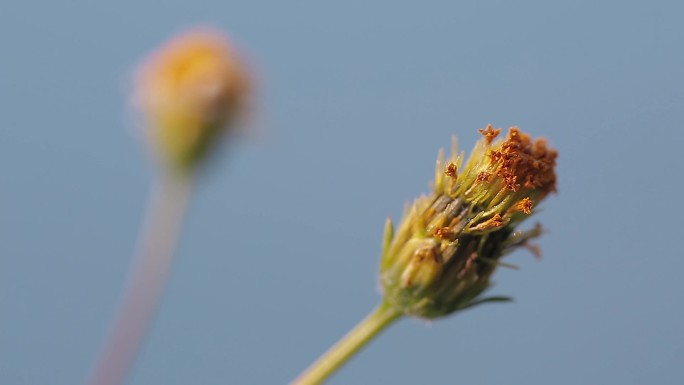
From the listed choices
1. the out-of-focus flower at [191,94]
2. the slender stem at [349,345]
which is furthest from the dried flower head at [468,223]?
the out-of-focus flower at [191,94]

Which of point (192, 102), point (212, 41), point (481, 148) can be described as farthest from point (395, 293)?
point (212, 41)

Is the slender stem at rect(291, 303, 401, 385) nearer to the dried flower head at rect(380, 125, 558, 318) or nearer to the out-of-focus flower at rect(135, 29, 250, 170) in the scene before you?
the dried flower head at rect(380, 125, 558, 318)

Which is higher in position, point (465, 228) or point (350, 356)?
point (465, 228)

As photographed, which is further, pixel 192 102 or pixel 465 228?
pixel 192 102

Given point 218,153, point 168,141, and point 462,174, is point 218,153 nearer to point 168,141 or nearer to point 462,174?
point 168,141

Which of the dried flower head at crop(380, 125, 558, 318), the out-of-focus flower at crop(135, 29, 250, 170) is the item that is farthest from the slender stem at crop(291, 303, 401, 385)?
the out-of-focus flower at crop(135, 29, 250, 170)

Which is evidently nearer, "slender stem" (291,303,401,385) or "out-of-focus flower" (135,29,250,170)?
"slender stem" (291,303,401,385)
